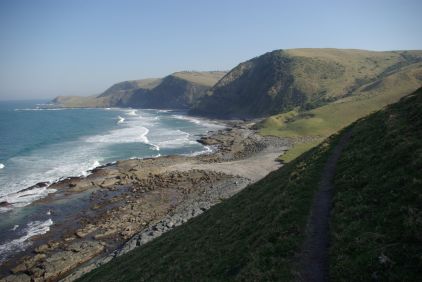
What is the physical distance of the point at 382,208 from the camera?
14953 millimetres

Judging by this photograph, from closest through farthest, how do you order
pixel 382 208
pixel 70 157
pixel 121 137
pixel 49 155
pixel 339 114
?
pixel 382 208, pixel 70 157, pixel 49 155, pixel 339 114, pixel 121 137

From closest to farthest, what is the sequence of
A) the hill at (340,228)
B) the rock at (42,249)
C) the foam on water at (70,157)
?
1. the hill at (340,228)
2. the rock at (42,249)
3. the foam on water at (70,157)

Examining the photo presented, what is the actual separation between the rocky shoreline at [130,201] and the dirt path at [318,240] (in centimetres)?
2630

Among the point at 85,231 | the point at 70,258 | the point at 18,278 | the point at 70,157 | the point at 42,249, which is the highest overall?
the point at 70,157

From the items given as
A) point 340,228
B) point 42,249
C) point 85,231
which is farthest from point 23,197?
point 340,228

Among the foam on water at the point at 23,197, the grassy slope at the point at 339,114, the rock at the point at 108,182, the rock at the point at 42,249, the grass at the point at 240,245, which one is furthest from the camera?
the grassy slope at the point at 339,114

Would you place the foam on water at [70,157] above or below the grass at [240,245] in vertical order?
below

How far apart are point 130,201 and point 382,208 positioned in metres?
49.6

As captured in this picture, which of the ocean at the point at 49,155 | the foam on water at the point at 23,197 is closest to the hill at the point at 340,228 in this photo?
the ocean at the point at 49,155

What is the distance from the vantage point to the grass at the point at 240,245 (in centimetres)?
1534

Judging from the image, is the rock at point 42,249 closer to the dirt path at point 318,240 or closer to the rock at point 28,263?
the rock at point 28,263

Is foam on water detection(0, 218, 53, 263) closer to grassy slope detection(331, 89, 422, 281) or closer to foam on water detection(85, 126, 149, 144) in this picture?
grassy slope detection(331, 89, 422, 281)

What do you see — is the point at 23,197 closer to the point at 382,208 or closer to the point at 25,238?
the point at 25,238

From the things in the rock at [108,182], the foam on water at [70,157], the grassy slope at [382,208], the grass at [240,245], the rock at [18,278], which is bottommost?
the rock at [18,278]
